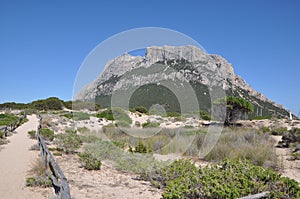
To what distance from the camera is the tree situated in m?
26.6

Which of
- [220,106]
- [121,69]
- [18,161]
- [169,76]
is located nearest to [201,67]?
[169,76]

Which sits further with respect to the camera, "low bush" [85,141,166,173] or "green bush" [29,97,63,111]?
"green bush" [29,97,63,111]

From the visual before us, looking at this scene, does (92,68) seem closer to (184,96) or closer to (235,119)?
(184,96)

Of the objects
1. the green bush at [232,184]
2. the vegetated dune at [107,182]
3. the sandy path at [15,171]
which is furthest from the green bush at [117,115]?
the green bush at [232,184]

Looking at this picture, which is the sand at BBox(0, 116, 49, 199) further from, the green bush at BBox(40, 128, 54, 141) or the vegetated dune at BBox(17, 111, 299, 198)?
the green bush at BBox(40, 128, 54, 141)

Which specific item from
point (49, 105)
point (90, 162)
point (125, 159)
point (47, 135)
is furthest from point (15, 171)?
point (49, 105)

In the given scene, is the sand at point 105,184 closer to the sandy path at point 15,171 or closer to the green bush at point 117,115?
the sandy path at point 15,171

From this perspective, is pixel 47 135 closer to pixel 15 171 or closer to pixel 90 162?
pixel 15 171

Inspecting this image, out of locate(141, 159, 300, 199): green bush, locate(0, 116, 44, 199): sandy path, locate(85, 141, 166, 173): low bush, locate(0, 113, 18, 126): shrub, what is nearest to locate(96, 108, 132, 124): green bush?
locate(0, 113, 18, 126): shrub

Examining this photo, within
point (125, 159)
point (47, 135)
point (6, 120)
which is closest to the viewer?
point (125, 159)

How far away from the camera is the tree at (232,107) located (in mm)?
26625

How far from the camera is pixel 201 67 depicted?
18.9m

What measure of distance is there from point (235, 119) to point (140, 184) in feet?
73.4

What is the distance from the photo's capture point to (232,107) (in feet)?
87.4
